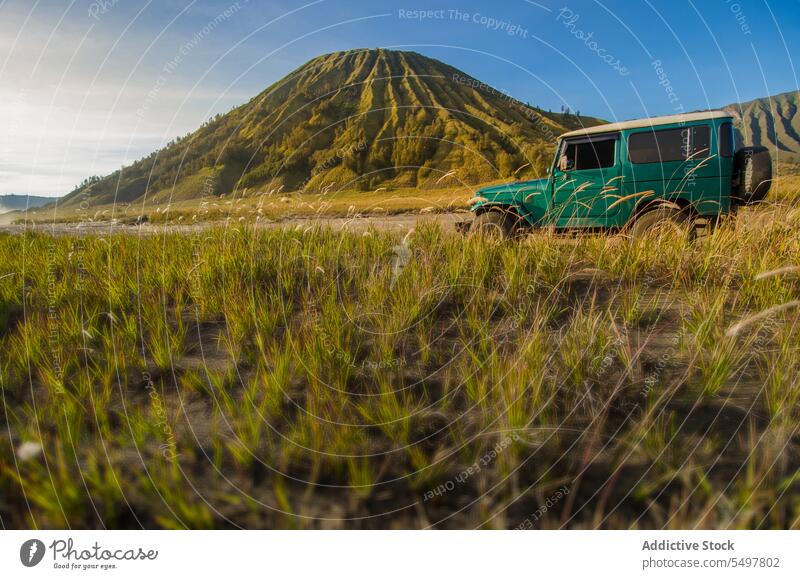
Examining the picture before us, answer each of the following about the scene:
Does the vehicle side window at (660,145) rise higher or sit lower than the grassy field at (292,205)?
higher

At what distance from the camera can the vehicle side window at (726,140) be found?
613cm

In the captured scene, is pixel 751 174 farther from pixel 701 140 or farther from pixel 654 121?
pixel 654 121

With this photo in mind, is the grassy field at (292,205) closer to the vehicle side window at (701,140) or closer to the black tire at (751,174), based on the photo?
the vehicle side window at (701,140)

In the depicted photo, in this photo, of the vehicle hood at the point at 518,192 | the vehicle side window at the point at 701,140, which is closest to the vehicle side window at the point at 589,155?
the vehicle hood at the point at 518,192

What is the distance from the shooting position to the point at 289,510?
1499mm

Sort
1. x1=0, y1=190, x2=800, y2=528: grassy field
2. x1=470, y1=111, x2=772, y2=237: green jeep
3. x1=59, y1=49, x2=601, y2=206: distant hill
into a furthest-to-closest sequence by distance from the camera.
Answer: x1=470, y1=111, x2=772, y2=237: green jeep, x1=59, y1=49, x2=601, y2=206: distant hill, x1=0, y1=190, x2=800, y2=528: grassy field

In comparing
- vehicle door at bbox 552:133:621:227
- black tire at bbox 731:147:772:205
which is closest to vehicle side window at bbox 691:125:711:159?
black tire at bbox 731:147:772:205

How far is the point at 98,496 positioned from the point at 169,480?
243mm

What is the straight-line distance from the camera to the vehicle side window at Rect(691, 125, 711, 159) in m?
6.23

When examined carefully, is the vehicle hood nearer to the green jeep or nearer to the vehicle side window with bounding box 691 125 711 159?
the green jeep

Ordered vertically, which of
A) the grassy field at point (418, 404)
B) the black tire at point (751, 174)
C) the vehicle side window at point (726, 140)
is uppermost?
the vehicle side window at point (726, 140)

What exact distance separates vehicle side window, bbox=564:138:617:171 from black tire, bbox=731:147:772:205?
1.67m

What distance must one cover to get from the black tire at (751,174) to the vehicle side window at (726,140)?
128mm
